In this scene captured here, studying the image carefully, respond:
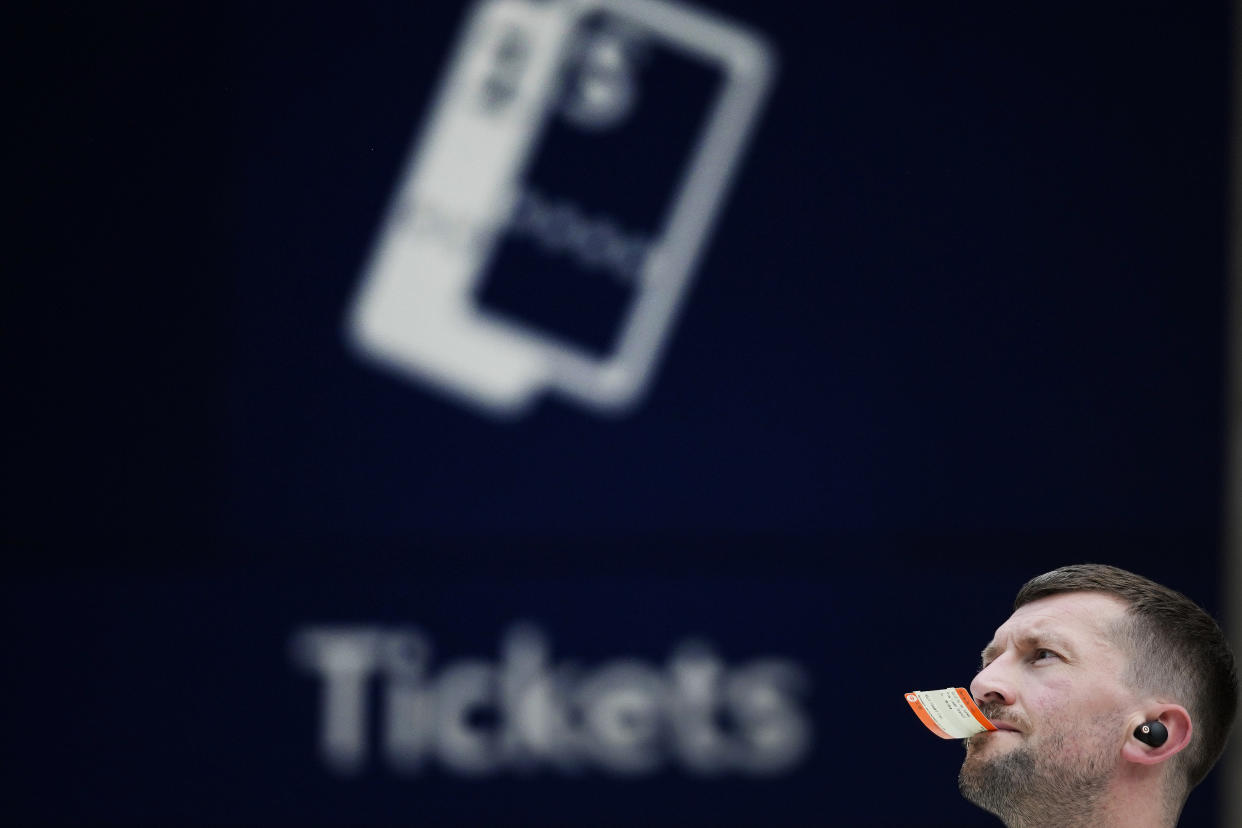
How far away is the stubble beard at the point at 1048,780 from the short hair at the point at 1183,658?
4.4 inches

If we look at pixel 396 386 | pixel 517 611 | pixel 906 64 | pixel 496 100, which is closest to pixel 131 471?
pixel 396 386

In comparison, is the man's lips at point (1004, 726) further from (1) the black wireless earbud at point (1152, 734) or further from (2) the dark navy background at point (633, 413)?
(2) the dark navy background at point (633, 413)

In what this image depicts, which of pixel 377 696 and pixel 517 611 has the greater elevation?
pixel 517 611

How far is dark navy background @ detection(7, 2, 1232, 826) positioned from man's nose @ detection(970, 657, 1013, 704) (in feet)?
7.35

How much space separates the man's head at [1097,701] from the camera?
1.94 m

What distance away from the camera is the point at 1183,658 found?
199 cm

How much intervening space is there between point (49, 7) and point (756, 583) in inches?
96.3

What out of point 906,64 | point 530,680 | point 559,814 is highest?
point 906,64

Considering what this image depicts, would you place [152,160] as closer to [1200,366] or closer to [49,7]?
[49,7]

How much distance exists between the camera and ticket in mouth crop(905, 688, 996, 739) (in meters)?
1.96

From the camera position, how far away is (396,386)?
4359mm

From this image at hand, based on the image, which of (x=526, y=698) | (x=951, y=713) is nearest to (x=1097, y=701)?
(x=951, y=713)

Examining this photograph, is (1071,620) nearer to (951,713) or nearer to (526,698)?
(951,713)

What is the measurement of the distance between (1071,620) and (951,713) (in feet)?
0.63
